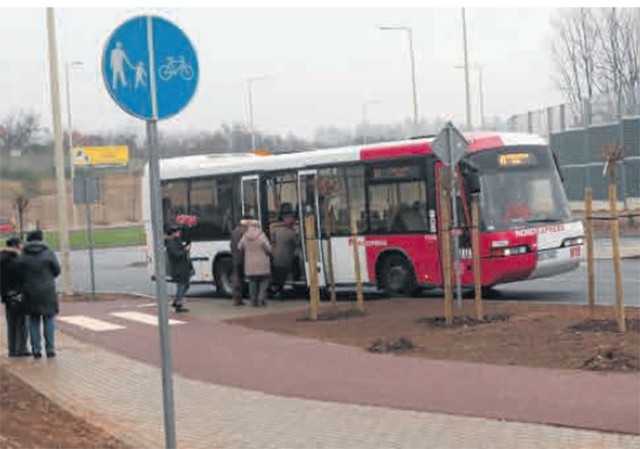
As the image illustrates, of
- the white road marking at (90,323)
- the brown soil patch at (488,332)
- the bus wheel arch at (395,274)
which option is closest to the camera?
the brown soil patch at (488,332)

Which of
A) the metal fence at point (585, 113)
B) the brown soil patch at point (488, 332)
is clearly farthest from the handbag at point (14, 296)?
the metal fence at point (585, 113)

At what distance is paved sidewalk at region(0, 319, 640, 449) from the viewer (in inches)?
303

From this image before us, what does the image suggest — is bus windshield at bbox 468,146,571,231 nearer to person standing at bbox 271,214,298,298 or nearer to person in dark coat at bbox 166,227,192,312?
person standing at bbox 271,214,298,298

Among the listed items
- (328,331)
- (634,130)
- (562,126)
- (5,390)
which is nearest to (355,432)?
(5,390)

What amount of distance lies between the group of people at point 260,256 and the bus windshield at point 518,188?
3998 mm

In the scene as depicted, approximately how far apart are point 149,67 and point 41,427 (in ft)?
12.5

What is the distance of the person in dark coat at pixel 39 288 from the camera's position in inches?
504

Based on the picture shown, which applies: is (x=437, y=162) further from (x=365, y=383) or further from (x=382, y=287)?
(x=365, y=383)

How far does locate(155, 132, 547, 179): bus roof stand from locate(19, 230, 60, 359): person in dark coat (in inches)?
281

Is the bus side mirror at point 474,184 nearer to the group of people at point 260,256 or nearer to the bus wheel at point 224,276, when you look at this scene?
the group of people at point 260,256

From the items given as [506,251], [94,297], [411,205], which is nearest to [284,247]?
[411,205]

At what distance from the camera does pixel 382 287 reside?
18438 millimetres

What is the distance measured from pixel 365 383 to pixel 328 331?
408 centimetres

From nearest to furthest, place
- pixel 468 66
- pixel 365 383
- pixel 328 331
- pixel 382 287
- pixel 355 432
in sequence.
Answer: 1. pixel 355 432
2. pixel 365 383
3. pixel 328 331
4. pixel 382 287
5. pixel 468 66
